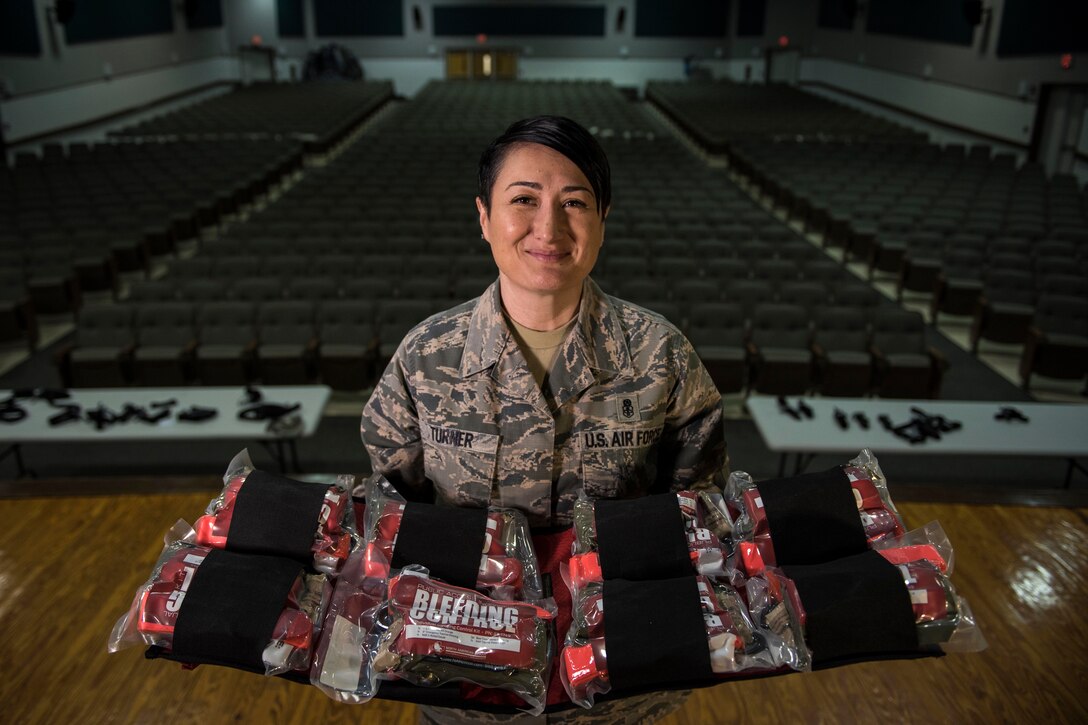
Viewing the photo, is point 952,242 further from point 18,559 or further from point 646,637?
point 18,559

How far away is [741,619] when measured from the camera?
4.67 feet

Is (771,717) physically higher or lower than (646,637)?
lower

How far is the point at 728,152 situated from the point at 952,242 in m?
7.58

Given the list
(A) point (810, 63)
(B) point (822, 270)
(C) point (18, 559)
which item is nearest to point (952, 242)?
(B) point (822, 270)

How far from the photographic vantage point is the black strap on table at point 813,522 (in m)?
A: 1.53

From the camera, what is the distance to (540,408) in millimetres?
1690

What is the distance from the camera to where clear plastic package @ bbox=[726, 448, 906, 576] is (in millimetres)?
1532

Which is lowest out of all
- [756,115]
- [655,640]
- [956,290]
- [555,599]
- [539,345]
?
[956,290]

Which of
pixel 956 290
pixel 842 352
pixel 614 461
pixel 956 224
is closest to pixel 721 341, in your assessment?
pixel 842 352

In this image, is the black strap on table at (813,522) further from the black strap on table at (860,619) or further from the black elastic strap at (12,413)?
the black elastic strap at (12,413)

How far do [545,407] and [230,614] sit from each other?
79cm

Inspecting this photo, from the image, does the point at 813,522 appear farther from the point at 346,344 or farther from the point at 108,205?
the point at 108,205

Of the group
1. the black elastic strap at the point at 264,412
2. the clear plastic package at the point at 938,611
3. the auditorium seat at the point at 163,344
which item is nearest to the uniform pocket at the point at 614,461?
the clear plastic package at the point at 938,611

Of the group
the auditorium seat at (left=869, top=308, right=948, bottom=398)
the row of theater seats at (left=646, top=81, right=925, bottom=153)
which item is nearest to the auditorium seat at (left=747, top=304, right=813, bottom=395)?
the auditorium seat at (left=869, top=308, right=948, bottom=398)
